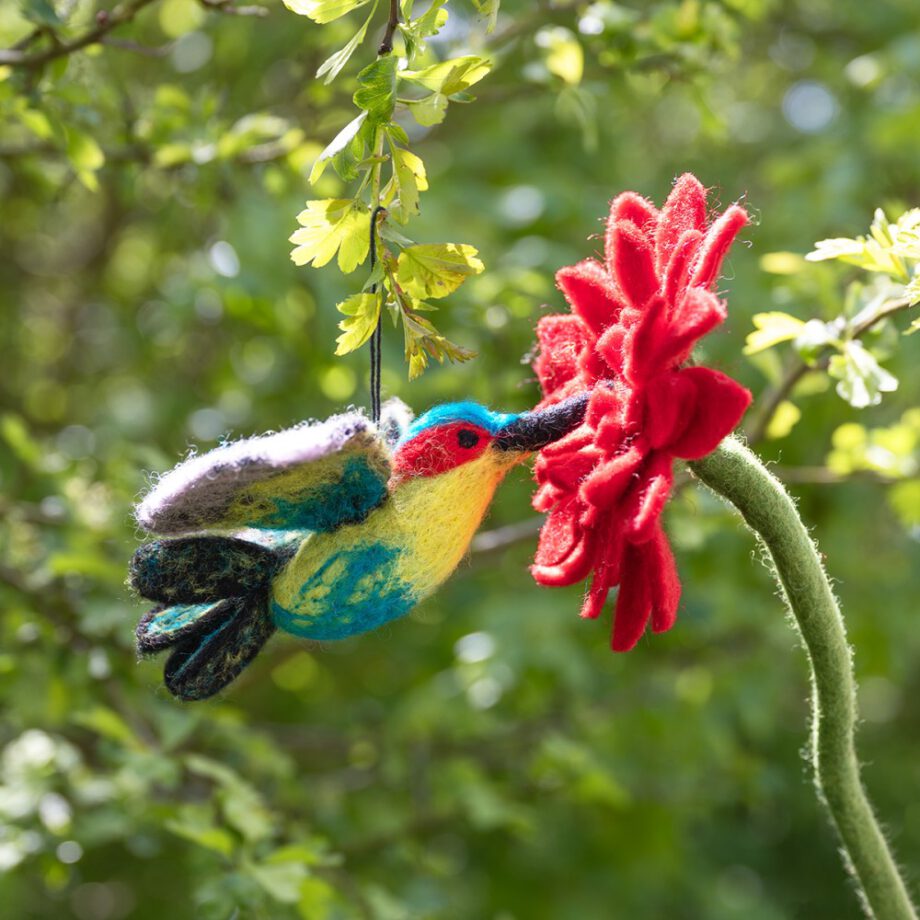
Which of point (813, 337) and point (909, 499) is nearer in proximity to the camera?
point (813, 337)

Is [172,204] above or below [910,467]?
above

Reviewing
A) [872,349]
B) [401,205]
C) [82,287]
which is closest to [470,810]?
[872,349]

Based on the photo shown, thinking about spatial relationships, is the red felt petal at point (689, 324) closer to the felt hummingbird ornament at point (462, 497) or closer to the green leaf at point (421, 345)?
the felt hummingbird ornament at point (462, 497)

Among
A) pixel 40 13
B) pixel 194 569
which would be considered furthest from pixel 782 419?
pixel 40 13

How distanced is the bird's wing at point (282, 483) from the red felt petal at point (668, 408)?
7.7 inches

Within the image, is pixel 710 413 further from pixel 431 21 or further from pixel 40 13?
pixel 40 13

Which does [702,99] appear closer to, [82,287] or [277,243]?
[277,243]

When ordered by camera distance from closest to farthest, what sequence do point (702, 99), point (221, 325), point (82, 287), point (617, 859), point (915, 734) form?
point (702, 99), point (221, 325), point (617, 859), point (82, 287), point (915, 734)

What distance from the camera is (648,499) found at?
31.5 inches

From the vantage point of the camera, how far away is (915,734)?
4234 mm

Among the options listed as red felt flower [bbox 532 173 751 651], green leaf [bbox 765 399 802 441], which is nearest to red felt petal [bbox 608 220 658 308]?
red felt flower [bbox 532 173 751 651]

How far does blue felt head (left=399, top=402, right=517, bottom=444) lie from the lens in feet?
2.95

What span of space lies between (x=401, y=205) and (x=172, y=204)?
1.23 metres

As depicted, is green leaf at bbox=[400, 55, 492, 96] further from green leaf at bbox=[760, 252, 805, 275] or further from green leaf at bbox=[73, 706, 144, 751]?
green leaf at bbox=[73, 706, 144, 751]
